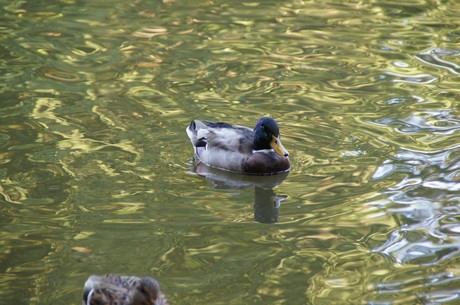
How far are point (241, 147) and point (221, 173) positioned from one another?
37cm

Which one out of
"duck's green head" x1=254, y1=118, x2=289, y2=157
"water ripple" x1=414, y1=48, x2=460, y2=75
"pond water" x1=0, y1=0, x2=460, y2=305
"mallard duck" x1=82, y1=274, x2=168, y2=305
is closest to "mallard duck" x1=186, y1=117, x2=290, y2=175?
"duck's green head" x1=254, y1=118, x2=289, y2=157

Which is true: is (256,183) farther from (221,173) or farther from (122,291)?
(122,291)

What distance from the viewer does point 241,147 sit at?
1138 centimetres

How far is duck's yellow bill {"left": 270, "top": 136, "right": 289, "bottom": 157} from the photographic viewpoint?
11.0 meters

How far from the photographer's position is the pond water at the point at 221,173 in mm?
8562

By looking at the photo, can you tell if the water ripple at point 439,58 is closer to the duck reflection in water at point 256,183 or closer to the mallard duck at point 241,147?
the mallard duck at point 241,147

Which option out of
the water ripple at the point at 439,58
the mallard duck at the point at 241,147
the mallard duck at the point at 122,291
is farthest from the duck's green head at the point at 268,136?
the mallard duck at the point at 122,291

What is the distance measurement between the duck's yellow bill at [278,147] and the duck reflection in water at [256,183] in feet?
0.75

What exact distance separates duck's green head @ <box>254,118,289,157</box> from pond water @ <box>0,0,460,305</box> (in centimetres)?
28

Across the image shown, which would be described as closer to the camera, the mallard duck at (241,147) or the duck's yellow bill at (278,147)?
the duck's yellow bill at (278,147)

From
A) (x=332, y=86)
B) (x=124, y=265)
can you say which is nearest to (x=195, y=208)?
(x=124, y=265)

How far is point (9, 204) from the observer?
9.91 metres

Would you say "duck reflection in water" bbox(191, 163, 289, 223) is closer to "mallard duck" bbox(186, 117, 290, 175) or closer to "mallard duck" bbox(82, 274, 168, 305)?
"mallard duck" bbox(186, 117, 290, 175)

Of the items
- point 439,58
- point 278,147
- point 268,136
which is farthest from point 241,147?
point 439,58
